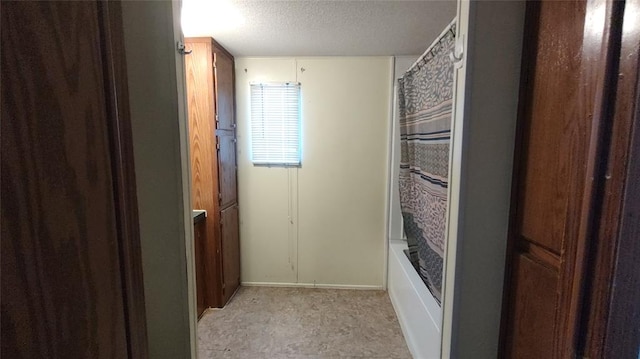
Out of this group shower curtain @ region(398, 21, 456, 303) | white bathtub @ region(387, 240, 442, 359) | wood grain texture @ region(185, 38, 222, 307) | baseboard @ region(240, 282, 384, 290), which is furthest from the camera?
baseboard @ region(240, 282, 384, 290)

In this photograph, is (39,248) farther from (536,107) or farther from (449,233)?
(536,107)

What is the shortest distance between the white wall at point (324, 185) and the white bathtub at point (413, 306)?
28 cm

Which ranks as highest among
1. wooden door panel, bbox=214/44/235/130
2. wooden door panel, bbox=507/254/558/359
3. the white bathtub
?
wooden door panel, bbox=214/44/235/130

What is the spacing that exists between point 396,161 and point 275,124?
1225 millimetres

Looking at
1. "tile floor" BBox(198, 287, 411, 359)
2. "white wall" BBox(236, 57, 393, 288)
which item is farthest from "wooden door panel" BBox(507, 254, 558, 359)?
"white wall" BBox(236, 57, 393, 288)

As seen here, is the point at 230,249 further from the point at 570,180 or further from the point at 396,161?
the point at 570,180

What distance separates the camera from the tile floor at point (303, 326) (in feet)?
6.54

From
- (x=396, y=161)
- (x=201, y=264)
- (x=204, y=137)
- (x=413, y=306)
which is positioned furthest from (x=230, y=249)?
(x=396, y=161)

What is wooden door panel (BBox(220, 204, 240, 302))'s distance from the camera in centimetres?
249

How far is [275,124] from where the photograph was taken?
8.82 feet

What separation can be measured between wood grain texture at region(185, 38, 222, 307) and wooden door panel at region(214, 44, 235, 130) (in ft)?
0.27

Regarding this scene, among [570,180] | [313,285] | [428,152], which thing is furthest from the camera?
[313,285]

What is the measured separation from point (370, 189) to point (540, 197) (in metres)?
1.98

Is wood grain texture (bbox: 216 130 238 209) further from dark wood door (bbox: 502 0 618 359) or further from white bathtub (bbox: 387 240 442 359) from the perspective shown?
dark wood door (bbox: 502 0 618 359)
